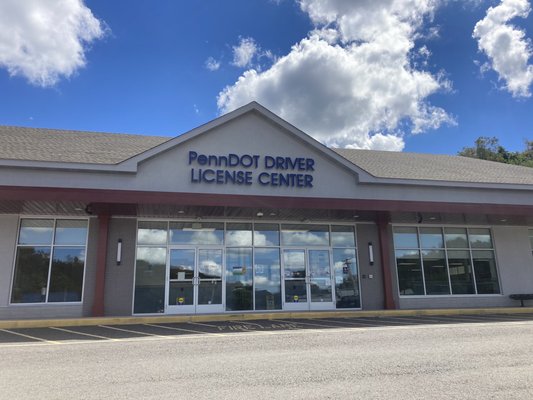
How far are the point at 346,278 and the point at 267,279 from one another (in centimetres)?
312

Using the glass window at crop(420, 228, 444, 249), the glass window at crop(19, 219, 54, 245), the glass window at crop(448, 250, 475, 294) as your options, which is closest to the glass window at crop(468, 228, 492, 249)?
the glass window at crop(448, 250, 475, 294)

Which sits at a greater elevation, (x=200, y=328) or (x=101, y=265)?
(x=101, y=265)

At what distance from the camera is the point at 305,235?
16.7 metres

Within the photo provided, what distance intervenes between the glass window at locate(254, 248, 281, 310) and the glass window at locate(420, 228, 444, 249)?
6084 millimetres

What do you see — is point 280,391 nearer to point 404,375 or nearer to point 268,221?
point 404,375

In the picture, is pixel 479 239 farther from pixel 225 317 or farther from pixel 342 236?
pixel 225 317

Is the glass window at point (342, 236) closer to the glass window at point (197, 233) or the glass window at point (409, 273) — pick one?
the glass window at point (409, 273)

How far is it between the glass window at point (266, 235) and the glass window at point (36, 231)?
7.04 m

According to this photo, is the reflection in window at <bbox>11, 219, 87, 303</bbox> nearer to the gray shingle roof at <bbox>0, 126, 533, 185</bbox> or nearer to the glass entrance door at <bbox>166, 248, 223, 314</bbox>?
the gray shingle roof at <bbox>0, 126, 533, 185</bbox>

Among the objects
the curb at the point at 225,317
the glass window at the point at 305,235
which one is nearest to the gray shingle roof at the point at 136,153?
the glass window at the point at 305,235

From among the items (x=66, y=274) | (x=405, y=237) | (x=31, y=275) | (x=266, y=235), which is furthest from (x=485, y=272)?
(x=31, y=275)

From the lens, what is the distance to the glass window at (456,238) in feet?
58.7

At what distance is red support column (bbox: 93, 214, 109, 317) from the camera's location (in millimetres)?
13766

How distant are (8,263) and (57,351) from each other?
22.6 ft
